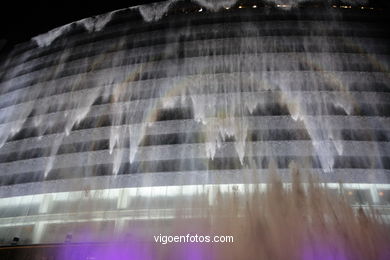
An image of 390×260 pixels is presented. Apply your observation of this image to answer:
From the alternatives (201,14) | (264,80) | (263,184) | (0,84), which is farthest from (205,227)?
(0,84)

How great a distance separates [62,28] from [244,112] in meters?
31.0

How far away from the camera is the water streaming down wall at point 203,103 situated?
26250mm

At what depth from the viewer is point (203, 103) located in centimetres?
2948

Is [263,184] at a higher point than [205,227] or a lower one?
higher

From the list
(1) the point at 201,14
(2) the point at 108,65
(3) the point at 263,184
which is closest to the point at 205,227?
(3) the point at 263,184

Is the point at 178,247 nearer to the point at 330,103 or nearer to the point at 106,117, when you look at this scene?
the point at 106,117

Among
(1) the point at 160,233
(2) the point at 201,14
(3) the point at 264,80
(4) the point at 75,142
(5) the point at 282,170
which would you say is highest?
(2) the point at 201,14

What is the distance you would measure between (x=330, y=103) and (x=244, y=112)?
8.24 m

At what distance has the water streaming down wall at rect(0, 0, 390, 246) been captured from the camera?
2625cm

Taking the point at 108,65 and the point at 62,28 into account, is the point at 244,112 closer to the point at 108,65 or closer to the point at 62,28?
the point at 108,65

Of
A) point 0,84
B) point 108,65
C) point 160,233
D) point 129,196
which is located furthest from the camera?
point 0,84

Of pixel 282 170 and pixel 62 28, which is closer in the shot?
pixel 282 170

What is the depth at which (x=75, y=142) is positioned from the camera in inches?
1181

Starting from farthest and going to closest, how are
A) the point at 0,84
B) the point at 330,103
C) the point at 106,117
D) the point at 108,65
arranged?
the point at 0,84 < the point at 108,65 < the point at 106,117 < the point at 330,103
